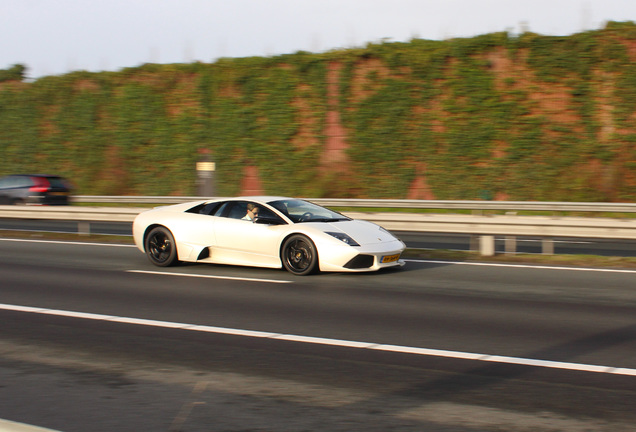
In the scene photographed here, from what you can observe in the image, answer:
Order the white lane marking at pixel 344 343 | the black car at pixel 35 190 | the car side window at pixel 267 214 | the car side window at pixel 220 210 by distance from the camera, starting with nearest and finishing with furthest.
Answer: the white lane marking at pixel 344 343 → the car side window at pixel 267 214 → the car side window at pixel 220 210 → the black car at pixel 35 190

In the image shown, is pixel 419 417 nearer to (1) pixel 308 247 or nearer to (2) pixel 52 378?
(2) pixel 52 378

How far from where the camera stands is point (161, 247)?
1155cm

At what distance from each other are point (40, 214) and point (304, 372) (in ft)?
48.6

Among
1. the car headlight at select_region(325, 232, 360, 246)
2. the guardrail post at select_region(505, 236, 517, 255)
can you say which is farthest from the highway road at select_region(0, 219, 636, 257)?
the car headlight at select_region(325, 232, 360, 246)

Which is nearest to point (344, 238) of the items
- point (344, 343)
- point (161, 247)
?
point (161, 247)

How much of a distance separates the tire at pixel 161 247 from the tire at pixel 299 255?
2078mm

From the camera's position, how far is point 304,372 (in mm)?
5242

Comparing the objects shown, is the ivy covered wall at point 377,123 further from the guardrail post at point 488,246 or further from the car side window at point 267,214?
the car side window at point 267,214

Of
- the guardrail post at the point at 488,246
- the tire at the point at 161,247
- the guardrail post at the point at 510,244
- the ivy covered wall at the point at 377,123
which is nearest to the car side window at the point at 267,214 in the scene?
the tire at the point at 161,247

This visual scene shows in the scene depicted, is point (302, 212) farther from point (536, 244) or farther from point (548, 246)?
point (536, 244)

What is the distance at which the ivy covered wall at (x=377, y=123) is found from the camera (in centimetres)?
2477

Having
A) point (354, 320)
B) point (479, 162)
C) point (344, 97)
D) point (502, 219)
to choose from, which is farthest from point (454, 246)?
point (344, 97)

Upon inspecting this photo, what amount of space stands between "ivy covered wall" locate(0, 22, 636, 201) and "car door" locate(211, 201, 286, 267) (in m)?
16.3

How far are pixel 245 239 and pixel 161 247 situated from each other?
168 centimetres
